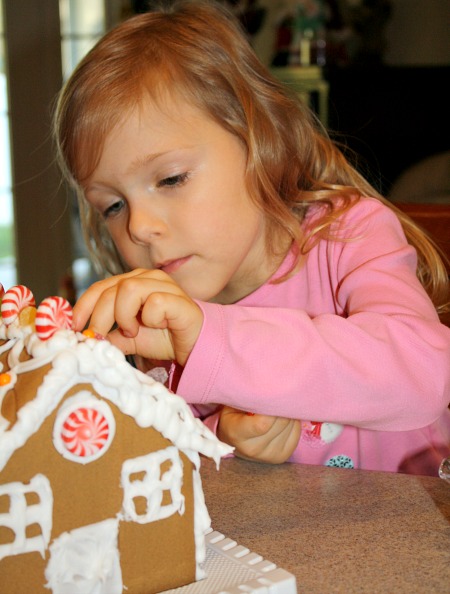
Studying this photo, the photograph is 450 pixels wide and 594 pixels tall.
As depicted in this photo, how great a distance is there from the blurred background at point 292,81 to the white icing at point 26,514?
3241 millimetres

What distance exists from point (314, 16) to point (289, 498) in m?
3.57

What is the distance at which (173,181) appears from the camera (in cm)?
108

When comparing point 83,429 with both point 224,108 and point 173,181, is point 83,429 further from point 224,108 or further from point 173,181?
point 224,108

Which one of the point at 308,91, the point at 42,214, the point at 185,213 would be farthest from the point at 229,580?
the point at 42,214

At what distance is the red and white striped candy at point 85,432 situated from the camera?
0.58 m

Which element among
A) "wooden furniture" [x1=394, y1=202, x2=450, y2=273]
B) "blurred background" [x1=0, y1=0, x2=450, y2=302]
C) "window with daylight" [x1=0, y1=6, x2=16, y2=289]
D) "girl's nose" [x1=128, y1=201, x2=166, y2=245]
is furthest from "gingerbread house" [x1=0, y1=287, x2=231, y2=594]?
"window with daylight" [x1=0, y1=6, x2=16, y2=289]

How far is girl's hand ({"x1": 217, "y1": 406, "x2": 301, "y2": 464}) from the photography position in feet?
2.90

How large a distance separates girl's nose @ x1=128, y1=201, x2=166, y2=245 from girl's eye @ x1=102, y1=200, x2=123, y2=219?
66mm

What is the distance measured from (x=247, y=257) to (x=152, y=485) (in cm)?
69

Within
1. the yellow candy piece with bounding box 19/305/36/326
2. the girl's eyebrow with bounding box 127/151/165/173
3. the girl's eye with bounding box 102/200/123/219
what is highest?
the girl's eyebrow with bounding box 127/151/165/173

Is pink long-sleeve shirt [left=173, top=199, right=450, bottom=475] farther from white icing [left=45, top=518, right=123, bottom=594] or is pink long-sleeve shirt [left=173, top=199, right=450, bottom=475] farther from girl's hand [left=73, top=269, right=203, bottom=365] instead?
white icing [left=45, top=518, right=123, bottom=594]

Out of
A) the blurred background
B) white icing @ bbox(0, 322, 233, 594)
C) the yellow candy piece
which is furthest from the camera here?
the blurred background

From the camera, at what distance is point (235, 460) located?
94 centimetres

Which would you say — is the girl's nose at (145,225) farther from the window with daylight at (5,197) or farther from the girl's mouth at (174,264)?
the window with daylight at (5,197)
